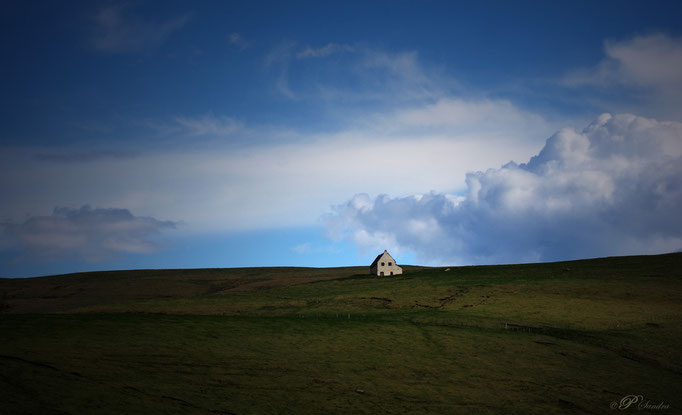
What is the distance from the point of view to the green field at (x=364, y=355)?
884 inches

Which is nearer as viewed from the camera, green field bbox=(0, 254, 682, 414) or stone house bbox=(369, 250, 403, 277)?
green field bbox=(0, 254, 682, 414)

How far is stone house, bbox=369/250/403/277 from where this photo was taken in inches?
3462

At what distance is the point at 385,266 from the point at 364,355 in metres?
57.2

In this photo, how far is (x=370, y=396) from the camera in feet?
80.6

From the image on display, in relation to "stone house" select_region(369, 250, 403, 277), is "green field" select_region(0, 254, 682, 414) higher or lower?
lower

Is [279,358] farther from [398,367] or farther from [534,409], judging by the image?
[534,409]

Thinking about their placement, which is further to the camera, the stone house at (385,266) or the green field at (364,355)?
the stone house at (385,266)

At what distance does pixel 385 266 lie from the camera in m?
88.6

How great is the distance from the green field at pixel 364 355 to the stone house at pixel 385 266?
2910 cm

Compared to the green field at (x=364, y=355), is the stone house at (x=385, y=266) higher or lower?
higher

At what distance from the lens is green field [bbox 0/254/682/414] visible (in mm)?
22453

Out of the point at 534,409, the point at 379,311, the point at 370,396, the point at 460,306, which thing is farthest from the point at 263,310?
the point at 534,409

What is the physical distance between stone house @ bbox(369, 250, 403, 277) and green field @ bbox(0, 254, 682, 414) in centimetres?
2910

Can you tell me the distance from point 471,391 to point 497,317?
21.2m
